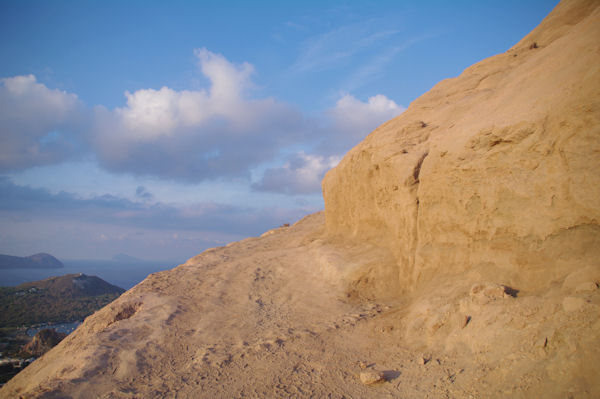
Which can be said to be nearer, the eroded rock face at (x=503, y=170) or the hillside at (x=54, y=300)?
the eroded rock face at (x=503, y=170)

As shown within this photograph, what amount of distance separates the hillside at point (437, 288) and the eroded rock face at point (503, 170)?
0.03m

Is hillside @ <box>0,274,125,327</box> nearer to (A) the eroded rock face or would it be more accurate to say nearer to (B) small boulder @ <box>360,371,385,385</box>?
(B) small boulder @ <box>360,371,385,385</box>

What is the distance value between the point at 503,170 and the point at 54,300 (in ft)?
200

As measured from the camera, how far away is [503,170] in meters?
7.60

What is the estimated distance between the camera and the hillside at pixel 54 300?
1631 inches

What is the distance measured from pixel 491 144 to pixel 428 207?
2422 mm

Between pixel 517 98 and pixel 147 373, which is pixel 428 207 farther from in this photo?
pixel 147 373

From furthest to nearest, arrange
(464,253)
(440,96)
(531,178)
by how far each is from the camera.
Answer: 1. (440,96)
2. (464,253)
3. (531,178)

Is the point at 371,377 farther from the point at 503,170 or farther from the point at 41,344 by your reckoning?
the point at 41,344

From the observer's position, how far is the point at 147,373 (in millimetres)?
8281

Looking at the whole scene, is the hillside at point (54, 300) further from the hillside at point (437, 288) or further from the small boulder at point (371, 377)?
the small boulder at point (371, 377)

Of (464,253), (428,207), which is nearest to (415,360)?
(464,253)

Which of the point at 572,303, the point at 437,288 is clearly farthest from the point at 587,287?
the point at 437,288

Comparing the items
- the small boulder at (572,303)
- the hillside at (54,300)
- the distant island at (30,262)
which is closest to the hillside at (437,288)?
the small boulder at (572,303)
